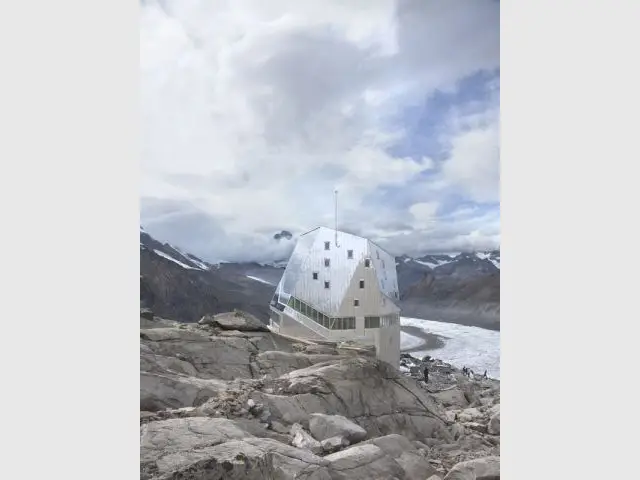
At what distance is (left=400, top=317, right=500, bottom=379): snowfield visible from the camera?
3355 millimetres

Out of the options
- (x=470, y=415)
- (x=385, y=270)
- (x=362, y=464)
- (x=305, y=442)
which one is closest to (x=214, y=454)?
(x=305, y=442)

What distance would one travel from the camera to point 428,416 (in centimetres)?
333

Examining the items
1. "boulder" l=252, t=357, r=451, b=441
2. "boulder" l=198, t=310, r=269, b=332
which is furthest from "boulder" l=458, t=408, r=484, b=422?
"boulder" l=198, t=310, r=269, b=332

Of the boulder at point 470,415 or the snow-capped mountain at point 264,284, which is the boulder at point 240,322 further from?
the boulder at point 470,415

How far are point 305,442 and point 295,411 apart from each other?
22cm

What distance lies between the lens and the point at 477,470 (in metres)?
3.07

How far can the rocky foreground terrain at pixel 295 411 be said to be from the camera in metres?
2.77

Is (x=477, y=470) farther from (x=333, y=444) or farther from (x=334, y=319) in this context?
(x=334, y=319)

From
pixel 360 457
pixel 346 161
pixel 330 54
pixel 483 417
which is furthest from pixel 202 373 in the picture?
pixel 330 54

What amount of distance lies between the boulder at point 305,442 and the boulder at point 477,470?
2.58 ft

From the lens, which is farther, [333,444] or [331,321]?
[331,321]
